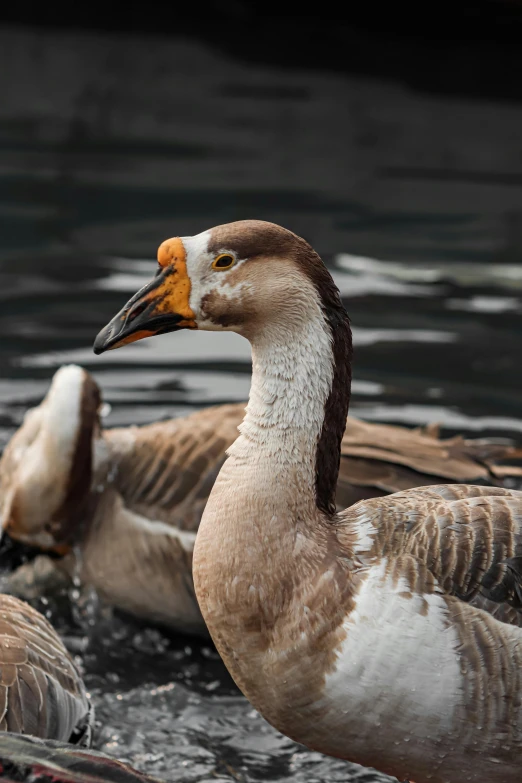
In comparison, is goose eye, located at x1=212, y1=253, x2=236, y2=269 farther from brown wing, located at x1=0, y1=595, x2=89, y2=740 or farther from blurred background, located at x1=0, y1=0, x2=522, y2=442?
blurred background, located at x1=0, y1=0, x2=522, y2=442

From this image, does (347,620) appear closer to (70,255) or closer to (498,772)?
(498,772)

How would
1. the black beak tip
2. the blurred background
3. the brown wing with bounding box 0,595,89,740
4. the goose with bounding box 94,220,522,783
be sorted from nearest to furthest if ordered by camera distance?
1. the goose with bounding box 94,220,522,783
2. the black beak tip
3. the brown wing with bounding box 0,595,89,740
4. the blurred background

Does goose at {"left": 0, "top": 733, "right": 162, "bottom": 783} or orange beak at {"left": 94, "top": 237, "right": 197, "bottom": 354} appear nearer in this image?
→ goose at {"left": 0, "top": 733, "right": 162, "bottom": 783}

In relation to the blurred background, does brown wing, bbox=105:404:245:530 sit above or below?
below

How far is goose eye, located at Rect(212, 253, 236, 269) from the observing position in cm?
333

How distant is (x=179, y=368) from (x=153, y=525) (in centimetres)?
247

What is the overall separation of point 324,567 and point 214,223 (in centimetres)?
679

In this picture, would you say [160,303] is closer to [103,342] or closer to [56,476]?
[103,342]

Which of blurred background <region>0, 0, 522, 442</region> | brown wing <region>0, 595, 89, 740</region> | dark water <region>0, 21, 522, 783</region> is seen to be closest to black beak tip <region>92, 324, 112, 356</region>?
brown wing <region>0, 595, 89, 740</region>

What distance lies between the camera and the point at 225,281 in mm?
3332

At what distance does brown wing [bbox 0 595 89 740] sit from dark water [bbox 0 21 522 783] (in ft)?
1.71

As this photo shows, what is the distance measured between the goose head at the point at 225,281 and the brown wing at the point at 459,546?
2.19 feet

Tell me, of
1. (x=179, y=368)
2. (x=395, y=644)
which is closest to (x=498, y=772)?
(x=395, y=644)

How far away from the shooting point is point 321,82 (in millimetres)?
11562
